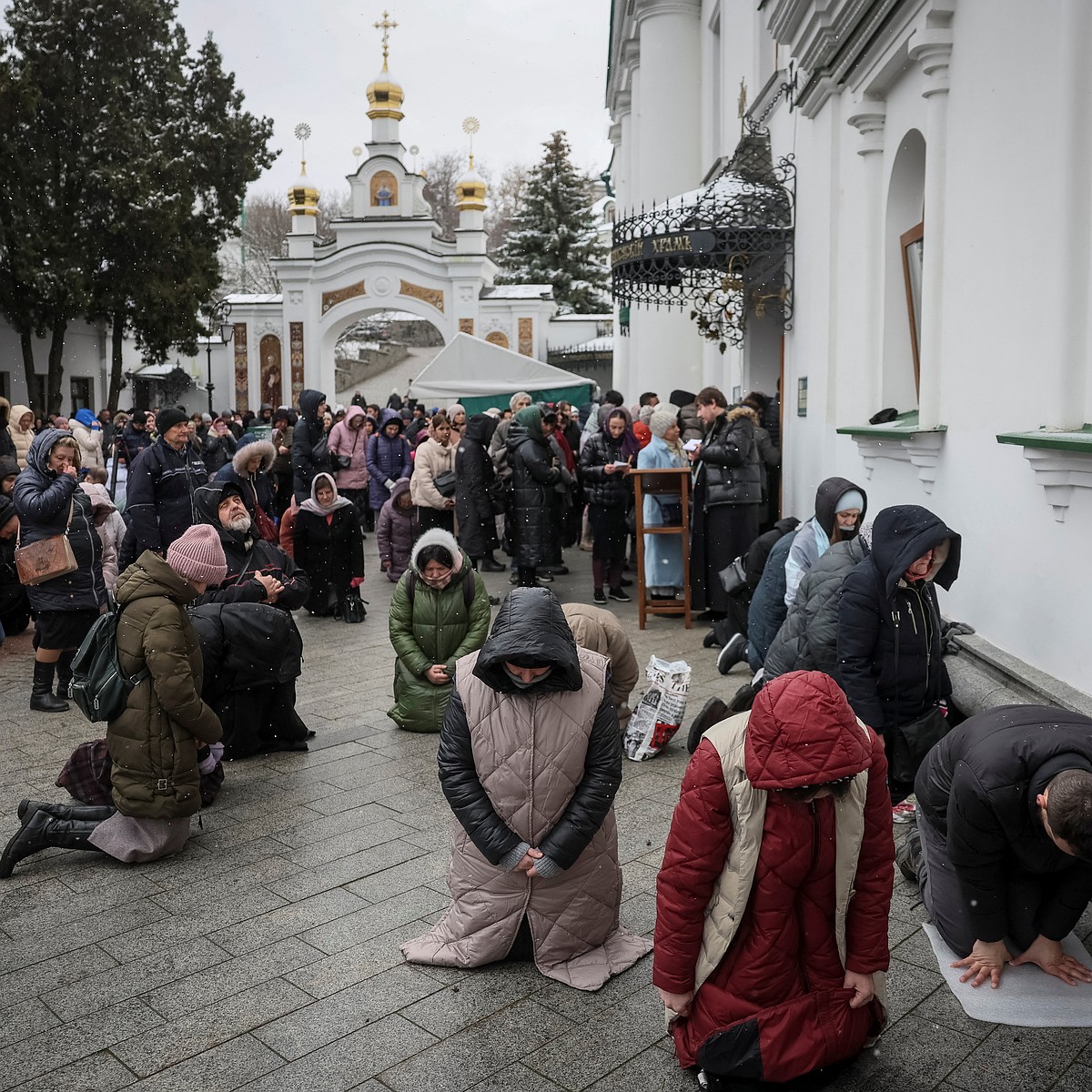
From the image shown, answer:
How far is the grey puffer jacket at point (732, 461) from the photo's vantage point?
32.9 feet

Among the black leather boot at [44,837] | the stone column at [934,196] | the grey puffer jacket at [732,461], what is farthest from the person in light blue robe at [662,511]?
the black leather boot at [44,837]

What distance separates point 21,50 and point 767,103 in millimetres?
24129

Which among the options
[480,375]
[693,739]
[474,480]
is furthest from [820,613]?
[480,375]

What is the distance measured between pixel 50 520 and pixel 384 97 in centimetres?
4335

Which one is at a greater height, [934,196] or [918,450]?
[934,196]

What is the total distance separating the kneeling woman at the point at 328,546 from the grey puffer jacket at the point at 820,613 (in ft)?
19.1

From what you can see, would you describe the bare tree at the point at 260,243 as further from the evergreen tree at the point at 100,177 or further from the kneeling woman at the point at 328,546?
the kneeling woman at the point at 328,546

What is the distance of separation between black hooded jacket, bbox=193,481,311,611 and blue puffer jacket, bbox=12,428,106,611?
3.42ft

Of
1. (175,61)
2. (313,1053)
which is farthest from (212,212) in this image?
(313,1053)

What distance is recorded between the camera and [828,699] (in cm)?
320

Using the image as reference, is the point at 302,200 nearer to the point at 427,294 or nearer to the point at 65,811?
the point at 427,294

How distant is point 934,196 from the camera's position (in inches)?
276

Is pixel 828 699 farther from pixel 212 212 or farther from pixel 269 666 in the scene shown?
pixel 212 212

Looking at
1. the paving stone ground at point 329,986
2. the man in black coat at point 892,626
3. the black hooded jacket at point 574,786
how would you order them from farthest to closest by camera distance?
the man in black coat at point 892,626 < the black hooded jacket at point 574,786 < the paving stone ground at point 329,986
